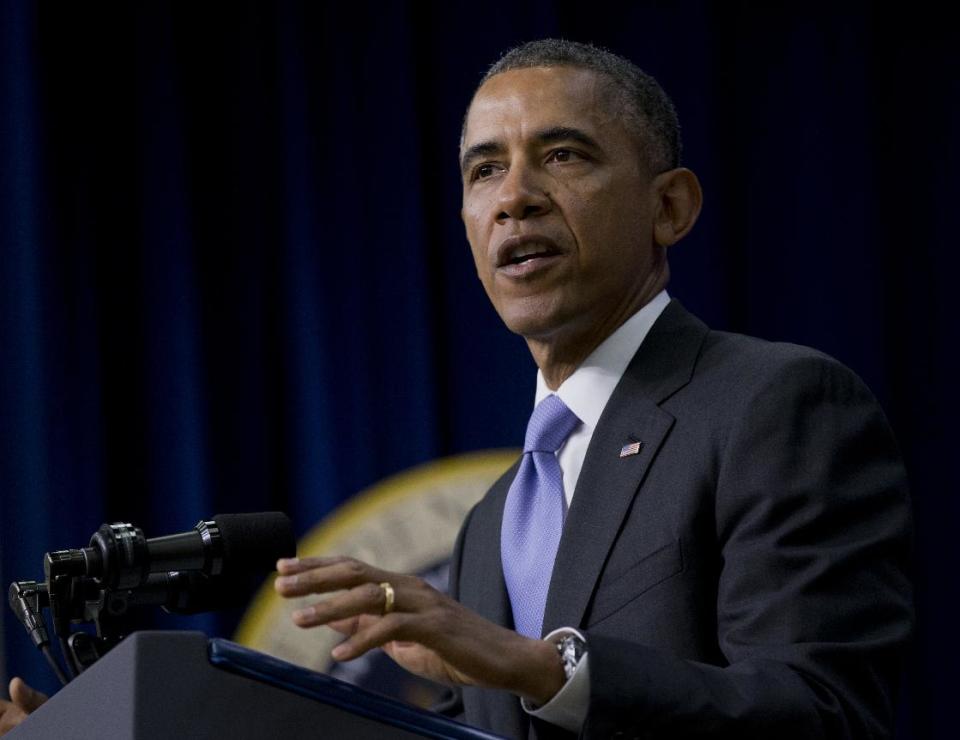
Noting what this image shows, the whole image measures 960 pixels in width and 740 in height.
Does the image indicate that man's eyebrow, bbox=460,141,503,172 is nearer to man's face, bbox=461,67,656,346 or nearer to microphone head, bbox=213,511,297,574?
man's face, bbox=461,67,656,346

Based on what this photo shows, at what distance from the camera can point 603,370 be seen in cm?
181

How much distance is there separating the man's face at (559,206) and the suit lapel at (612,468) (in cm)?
13

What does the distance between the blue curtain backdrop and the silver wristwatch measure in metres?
1.72

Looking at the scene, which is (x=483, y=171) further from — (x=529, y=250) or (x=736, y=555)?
(x=736, y=555)

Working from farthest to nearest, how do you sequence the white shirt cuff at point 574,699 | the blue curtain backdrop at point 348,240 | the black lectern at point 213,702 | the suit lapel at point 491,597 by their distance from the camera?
the blue curtain backdrop at point 348,240, the suit lapel at point 491,597, the white shirt cuff at point 574,699, the black lectern at point 213,702

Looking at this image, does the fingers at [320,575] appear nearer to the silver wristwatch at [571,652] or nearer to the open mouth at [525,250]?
the silver wristwatch at [571,652]

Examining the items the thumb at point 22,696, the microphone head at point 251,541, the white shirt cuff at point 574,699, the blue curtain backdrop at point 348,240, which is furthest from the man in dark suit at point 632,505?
the blue curtain backdrop at point 348,240

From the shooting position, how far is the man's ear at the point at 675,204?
1.97 m

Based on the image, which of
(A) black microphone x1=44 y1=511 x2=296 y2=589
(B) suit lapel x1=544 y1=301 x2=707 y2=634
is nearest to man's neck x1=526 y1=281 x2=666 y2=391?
(B) suit lapel x1=544 y1=301 x2=707 y2=634

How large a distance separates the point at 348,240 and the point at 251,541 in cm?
170

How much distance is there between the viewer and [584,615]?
5.02 feet

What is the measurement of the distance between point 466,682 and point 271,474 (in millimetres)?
1731

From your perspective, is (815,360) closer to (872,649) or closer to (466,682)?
(872,649)

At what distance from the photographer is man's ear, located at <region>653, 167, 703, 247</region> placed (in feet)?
6.45
